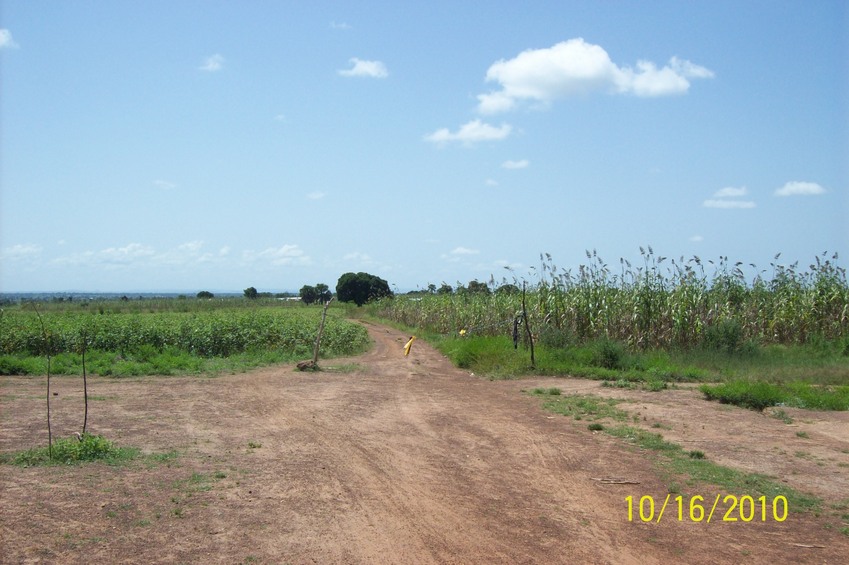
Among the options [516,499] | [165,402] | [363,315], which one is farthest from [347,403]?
[363,315]

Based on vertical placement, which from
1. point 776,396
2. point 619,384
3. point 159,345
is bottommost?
point 619,384

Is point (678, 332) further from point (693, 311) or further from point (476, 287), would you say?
point (476, 287)

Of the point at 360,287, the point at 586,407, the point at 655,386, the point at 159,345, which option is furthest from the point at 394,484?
the point at 360,287

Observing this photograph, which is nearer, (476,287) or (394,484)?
(394,484)

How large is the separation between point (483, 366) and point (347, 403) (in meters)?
6.70

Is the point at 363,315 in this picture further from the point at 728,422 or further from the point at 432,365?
the point at 728,422

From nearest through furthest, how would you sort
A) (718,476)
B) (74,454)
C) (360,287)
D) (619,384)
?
(718,476) → (74,454) → (619,384) → (360,287)

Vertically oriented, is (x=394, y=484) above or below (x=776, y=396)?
below
